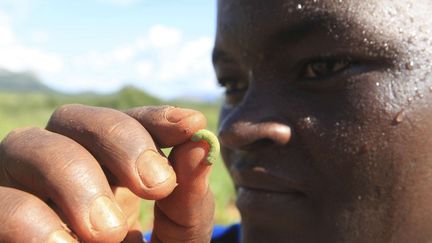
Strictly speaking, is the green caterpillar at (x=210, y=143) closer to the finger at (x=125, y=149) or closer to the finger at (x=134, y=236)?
the finger at (x=125, y=149)

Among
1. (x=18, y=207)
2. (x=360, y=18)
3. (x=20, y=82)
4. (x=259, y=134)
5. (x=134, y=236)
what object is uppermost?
(x=360, y=18)

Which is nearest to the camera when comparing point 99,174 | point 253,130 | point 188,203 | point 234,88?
point 99,174

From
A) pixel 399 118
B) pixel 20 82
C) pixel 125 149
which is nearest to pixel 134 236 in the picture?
pixel 125 149

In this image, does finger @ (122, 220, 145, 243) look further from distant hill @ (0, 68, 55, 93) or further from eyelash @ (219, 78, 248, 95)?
distant hill @ (0, 68, 55, 93)

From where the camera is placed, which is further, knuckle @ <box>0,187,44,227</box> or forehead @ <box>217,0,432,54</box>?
forehead @ <box>217,0,432,54</box>

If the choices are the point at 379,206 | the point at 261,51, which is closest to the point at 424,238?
the point at 379,206

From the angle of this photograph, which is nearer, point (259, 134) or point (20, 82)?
point (259, 134)

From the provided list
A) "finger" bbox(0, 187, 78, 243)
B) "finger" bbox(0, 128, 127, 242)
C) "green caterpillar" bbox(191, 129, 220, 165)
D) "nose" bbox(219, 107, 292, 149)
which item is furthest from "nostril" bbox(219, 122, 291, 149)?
"finger" bbox(0, 187, 78, 243)

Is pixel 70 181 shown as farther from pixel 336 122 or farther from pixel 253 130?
pixel 336 122
